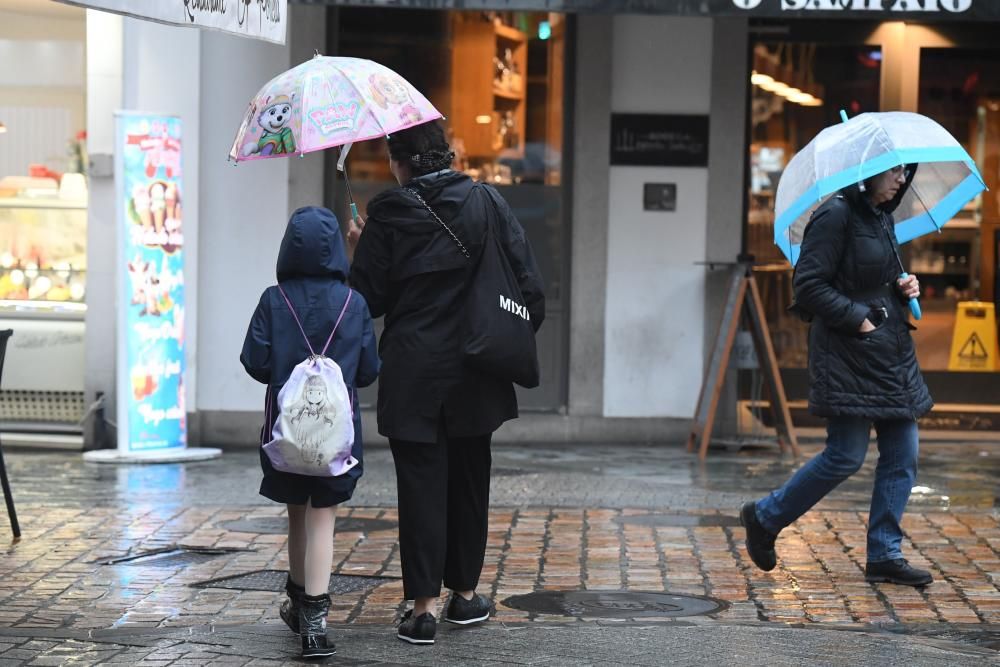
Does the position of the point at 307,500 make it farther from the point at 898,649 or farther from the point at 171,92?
the point at 171,92

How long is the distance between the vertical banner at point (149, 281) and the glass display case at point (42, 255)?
1.25 m

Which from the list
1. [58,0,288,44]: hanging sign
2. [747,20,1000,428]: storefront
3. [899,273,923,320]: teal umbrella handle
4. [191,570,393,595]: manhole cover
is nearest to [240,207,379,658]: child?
[58,0,288,44]: hanging sign

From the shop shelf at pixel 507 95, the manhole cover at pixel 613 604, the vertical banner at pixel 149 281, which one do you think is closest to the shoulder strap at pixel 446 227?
the manhole cover at pixel 613 604

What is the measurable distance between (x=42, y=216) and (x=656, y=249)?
4426 mm

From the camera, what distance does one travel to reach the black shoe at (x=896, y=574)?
23.3 feet

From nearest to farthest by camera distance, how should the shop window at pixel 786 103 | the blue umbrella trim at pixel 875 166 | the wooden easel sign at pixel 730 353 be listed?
the blue umbrella trim at pixel 875 166 < the wooden easel sign at pixel 730 353 < the shop window at pixel 786 103

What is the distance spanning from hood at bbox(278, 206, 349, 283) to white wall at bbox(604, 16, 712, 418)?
6.23 meters

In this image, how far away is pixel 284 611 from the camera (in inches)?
243

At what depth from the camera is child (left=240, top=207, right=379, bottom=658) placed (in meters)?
5.89

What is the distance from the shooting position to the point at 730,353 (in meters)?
11.5

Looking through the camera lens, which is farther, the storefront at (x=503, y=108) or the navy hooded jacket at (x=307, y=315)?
the storefront at (x=503, y=108)

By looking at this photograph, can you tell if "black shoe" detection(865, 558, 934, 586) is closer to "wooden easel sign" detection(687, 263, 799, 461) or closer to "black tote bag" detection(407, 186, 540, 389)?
"black tote bag" detection(407, 186, 540, 389)

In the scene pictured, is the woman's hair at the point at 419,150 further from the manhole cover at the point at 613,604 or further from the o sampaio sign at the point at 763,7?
the o sampaio sign at the point at 763,7

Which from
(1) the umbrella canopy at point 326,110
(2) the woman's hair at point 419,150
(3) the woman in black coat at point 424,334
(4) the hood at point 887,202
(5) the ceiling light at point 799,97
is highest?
(5) the ceiling light at point 799,97
